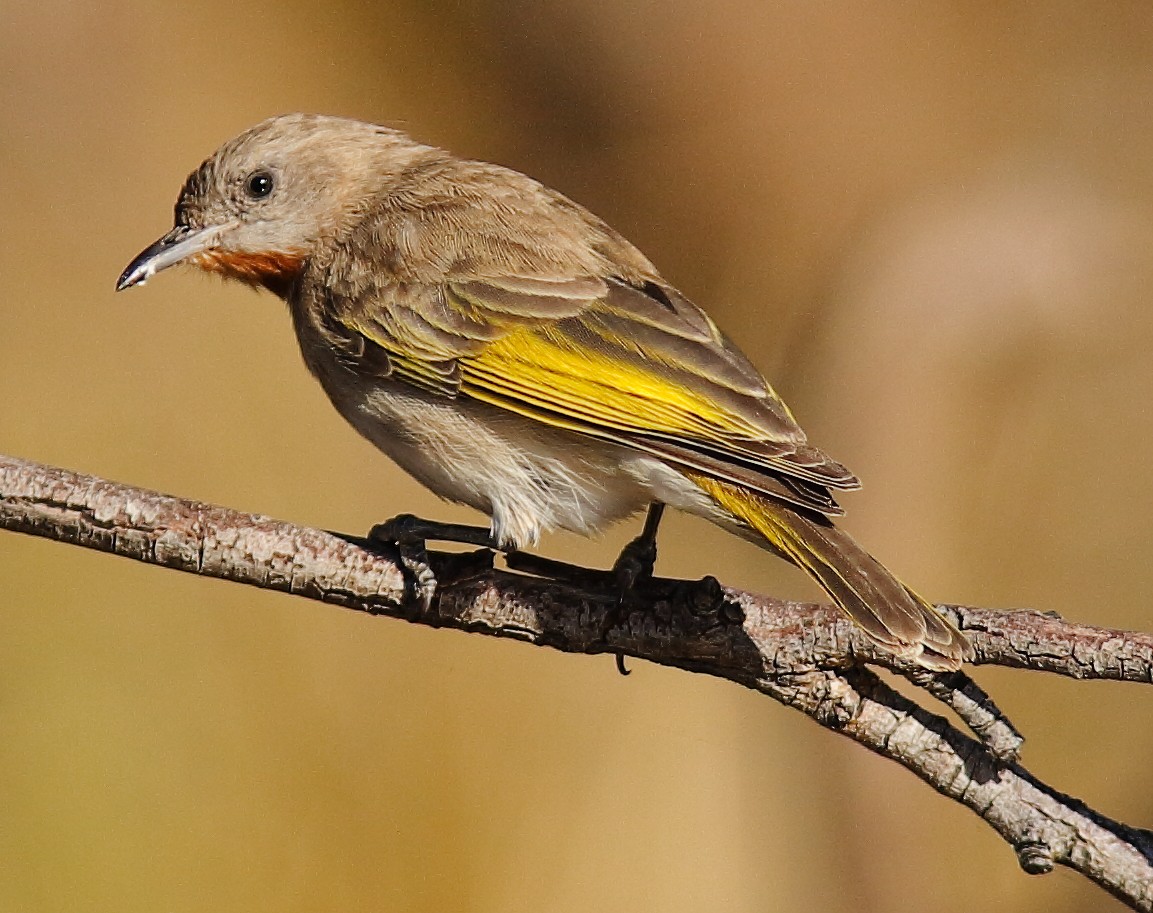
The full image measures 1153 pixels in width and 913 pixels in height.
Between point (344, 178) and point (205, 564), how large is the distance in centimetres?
189

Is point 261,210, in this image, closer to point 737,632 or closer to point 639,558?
point 639,558

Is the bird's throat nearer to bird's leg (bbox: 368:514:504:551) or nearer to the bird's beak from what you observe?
the bird's beak

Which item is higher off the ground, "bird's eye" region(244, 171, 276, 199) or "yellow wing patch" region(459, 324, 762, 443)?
"bird's eye" region(244, 171, 276, 199)

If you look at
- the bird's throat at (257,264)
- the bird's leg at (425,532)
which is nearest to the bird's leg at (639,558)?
the bird's leg at (425,532)

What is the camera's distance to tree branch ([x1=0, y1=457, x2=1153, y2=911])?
3.40 metres

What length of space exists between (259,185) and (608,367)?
152cm

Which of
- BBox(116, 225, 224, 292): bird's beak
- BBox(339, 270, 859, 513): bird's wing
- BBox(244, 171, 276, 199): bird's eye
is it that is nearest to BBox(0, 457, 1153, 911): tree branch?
BBox(339, 270, 859, 513): bird's wing

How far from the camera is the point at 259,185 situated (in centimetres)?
490

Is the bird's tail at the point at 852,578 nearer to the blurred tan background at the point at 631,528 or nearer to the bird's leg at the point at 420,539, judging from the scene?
the bird's leg at the point at 420,539

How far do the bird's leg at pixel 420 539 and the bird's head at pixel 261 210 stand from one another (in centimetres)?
119

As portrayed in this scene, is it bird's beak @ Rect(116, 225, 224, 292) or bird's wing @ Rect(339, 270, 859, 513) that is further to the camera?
bird's beak @ Rect(116, 225, 224, 292)

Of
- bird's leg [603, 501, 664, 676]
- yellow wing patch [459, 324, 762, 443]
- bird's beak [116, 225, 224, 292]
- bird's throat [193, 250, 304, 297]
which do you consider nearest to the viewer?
bird's leg [603, 501, 664, 676]

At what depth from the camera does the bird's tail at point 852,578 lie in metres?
3.39

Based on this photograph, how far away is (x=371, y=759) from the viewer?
5.82 meters
